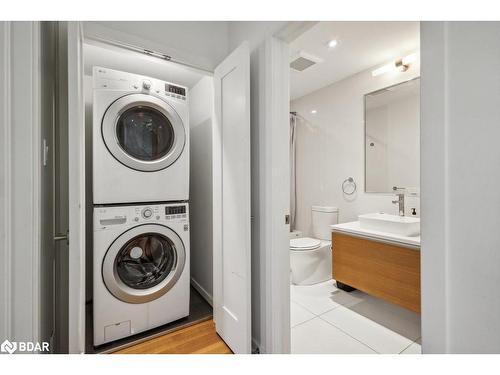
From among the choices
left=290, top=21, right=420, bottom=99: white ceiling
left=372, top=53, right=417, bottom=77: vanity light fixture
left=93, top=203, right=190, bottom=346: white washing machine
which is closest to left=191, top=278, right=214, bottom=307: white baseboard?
left=93, top=203, right=190, bottom=346: white washing machine

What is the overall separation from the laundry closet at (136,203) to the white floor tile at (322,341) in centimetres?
77

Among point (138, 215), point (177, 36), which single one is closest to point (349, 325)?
point (138, 215)

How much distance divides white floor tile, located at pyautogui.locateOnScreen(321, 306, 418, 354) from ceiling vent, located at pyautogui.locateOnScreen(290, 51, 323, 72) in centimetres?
234

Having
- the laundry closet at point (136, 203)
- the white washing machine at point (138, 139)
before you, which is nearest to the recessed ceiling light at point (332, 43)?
the laundry closet at point (136, 203)

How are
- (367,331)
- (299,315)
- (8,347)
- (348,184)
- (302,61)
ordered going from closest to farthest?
1. (8,347)
2. (367,331)
3. (299,315)
4. (302,61)
5. (348,184)

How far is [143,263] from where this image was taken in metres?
1.80

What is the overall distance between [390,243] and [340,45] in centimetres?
174

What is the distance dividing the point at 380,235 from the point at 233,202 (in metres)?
1.22

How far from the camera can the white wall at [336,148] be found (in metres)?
2.54

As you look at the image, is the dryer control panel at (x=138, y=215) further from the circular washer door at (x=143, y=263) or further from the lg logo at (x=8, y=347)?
the lg logo at (x=8, y=347)

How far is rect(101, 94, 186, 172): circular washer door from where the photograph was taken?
5.36ft

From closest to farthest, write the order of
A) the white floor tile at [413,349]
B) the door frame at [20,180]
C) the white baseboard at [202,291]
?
the door frame at [20,180] < the white floor tile at [413,349] < the white baseboard at [202,291]

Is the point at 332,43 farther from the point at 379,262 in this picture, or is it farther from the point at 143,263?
the point at 143,263

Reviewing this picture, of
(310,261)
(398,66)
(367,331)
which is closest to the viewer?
(367,331)
